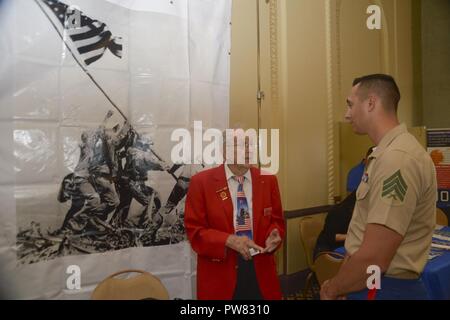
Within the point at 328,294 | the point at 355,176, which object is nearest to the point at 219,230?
the point at 328,294

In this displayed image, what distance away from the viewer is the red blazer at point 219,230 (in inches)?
56.7

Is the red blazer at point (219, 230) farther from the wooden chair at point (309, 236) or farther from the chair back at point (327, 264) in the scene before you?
the wooden chair at point (309, 236)

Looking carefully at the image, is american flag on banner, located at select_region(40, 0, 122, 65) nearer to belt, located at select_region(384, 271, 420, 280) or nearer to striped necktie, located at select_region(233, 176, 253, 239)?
striped necktie, located at select_region(233, 176, 253, 239)

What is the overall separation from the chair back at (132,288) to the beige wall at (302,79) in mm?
1034

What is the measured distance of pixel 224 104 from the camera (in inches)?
73.3

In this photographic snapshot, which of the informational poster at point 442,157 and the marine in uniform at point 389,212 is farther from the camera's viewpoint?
the informational poster at point 442,157

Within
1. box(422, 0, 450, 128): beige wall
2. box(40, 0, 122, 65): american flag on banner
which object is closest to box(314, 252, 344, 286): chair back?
box(40, 0, 122, 65): american flag on banner

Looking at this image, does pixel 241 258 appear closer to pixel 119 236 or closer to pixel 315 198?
pixel 119 236

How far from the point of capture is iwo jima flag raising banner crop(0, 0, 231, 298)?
4.26 feet

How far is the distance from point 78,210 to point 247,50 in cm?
138

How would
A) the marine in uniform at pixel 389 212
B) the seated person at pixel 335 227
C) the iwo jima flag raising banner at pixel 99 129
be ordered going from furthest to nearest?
1. the seated person at pixel 335 227
2. the iwo jima flag raising banner at pixel 99 129
3. the marine in uniform at pixel 389 212

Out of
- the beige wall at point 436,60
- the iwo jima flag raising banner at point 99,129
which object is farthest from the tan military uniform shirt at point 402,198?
the beige wall at point 436,60

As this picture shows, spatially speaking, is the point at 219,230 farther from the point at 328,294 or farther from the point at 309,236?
the point at 309,236
